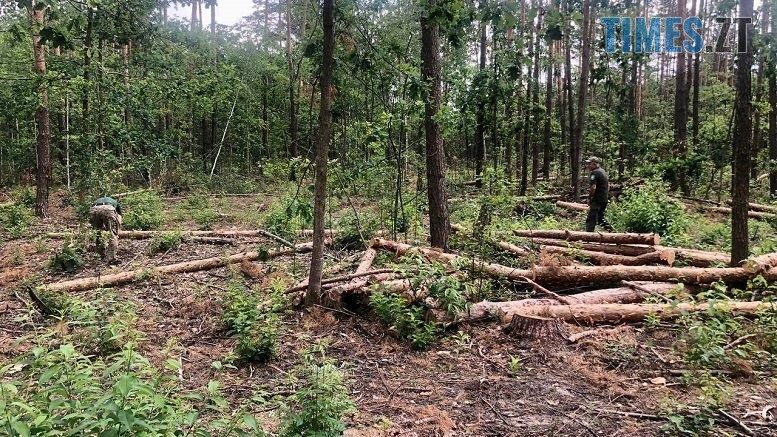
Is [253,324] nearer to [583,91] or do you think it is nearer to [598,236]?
[598,236]

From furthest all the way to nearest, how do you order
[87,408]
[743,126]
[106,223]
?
[106,223], [743,126], [87,408]

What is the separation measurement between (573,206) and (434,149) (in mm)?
8438

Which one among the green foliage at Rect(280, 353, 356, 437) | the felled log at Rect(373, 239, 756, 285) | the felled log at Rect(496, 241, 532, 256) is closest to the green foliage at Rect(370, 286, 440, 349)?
the felled log at Rect(373, 239, 756, 285)

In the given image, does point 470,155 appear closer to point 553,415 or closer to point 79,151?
point 79,151

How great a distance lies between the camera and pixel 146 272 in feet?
28.6

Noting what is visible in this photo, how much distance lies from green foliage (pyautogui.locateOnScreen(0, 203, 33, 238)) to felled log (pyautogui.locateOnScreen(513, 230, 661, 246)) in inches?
461

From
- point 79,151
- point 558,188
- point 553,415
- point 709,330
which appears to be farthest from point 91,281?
point 558,188

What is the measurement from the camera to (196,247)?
11031 millimetres

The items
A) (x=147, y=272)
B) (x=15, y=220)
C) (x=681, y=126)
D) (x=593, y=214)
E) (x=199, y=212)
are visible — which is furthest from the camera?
(x=681, y=126)

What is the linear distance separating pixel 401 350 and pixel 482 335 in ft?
3.30

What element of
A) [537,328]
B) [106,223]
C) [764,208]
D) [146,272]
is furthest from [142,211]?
[764,208]

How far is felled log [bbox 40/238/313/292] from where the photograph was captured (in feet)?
27.3

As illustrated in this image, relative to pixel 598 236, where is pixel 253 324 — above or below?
below

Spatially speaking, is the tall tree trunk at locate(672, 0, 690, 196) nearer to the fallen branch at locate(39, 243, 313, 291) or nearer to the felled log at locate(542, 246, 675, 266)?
the felled log at locate(542, 246, 675, 266)
